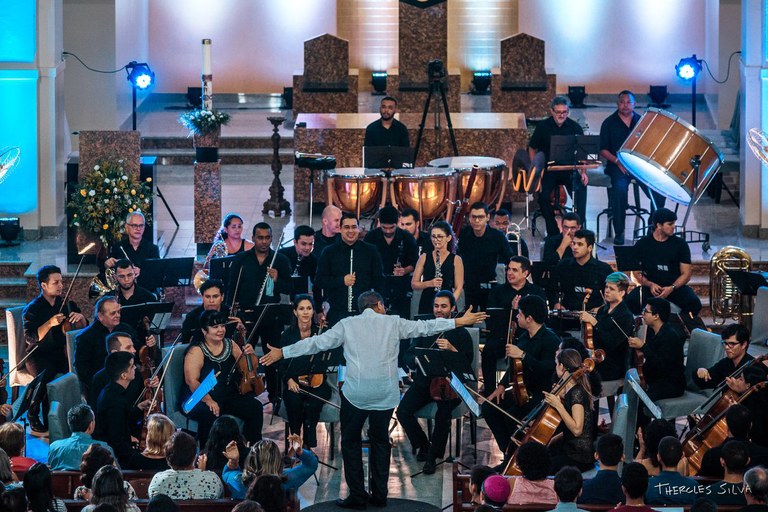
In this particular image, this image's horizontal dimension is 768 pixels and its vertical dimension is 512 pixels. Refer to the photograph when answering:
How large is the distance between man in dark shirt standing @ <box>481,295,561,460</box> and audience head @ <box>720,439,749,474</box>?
195 centimetres

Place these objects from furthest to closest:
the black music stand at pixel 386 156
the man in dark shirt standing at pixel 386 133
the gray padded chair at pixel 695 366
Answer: the man in dark shirt standing at pixel 386 133, the black music stand at pixel 386 156, the gray padded chair at pixel 695 366

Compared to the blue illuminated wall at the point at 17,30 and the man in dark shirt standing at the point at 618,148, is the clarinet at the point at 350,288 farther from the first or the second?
the blue illuminated wall at the point at 17,30

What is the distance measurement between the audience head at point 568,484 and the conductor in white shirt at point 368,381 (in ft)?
7.01

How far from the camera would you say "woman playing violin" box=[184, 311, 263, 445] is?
9109 mm

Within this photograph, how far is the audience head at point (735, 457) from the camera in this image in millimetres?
7180

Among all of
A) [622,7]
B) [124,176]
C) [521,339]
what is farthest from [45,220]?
[622,7]

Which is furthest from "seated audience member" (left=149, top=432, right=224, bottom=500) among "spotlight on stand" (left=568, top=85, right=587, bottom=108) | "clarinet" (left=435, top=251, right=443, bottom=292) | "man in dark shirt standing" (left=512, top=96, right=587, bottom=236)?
"spotlight on stand" (left=568, top=85, right=587, bottom=108)

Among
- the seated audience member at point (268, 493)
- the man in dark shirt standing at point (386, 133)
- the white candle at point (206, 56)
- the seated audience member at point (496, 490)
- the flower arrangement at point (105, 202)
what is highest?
the white candle at point (206, 56)

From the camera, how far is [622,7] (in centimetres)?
2070

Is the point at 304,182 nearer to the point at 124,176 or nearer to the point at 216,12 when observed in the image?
the point at 124,176

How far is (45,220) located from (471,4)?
8701 millimetres

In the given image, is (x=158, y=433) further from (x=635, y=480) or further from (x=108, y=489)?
(x=635, y=480)

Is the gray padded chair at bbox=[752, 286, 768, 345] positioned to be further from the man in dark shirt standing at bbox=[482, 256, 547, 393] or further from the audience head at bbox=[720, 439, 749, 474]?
the audience head at bbox=[720, 439, 749, 474]

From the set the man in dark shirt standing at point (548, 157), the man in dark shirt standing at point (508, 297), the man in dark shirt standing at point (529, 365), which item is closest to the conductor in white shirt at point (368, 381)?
the man in dark shirt standing at point (529, 365)
